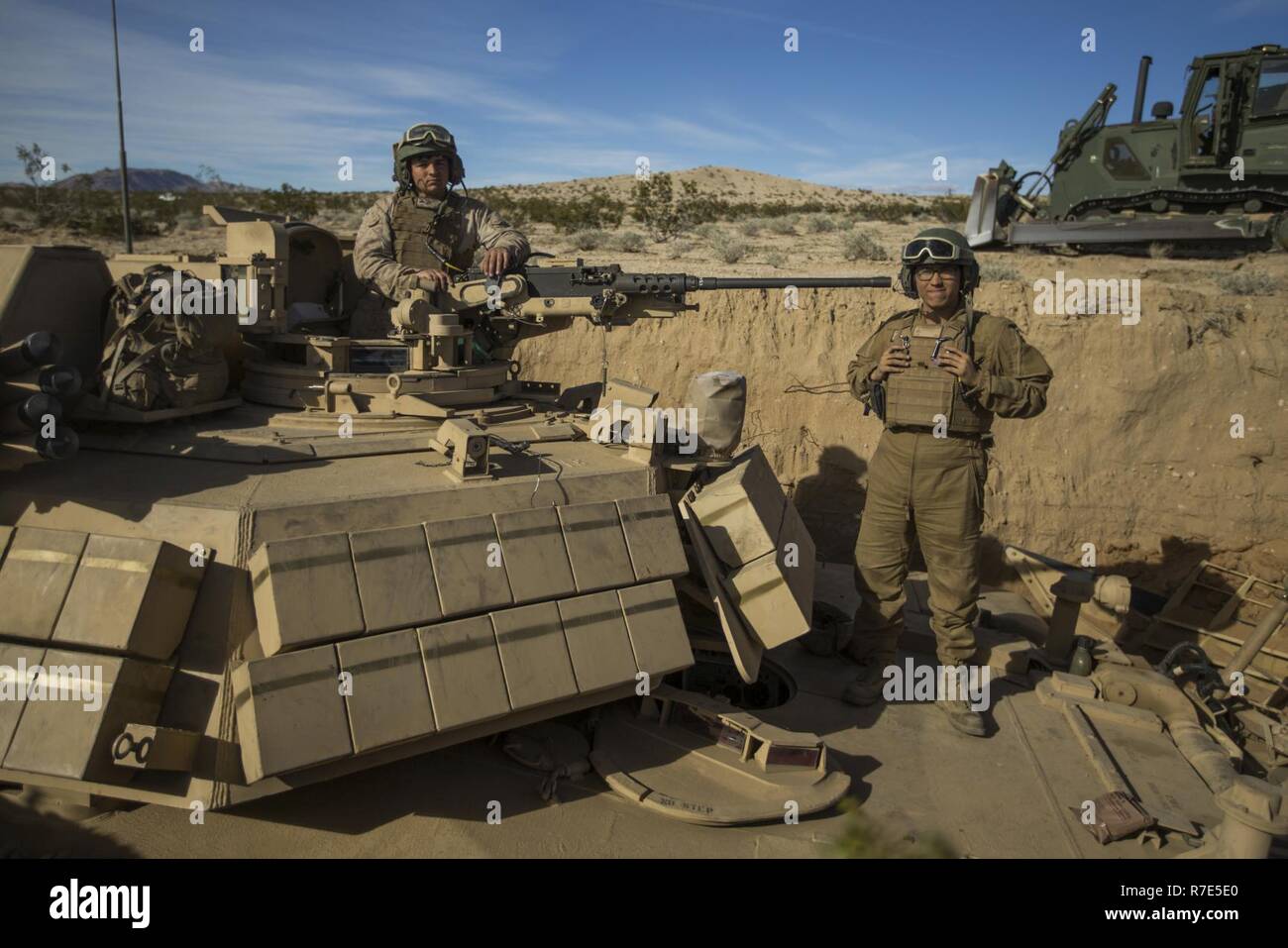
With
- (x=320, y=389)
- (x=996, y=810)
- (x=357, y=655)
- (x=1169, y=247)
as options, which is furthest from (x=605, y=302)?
(x=1169, y=247)

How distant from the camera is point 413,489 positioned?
432 centimetres

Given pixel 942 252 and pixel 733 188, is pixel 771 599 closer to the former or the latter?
pixel 942 252

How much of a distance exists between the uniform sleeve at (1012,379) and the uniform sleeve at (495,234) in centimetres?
326

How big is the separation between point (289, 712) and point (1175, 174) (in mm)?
17382

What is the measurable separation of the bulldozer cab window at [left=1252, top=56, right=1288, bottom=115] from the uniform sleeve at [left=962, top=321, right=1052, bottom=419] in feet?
43.9

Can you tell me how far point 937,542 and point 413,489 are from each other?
341 centimetres

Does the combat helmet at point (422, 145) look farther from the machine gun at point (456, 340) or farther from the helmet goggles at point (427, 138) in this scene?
the machine gun at point (456, 340)

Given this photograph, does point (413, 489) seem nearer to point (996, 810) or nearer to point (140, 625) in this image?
point (140, 625)

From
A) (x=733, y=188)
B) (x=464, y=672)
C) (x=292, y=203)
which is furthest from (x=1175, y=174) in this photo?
(x=733, y=188)

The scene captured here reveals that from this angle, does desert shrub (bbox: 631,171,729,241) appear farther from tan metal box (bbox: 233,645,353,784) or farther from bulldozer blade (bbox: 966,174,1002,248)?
tan metal box (bbox: 233,645,353,784)

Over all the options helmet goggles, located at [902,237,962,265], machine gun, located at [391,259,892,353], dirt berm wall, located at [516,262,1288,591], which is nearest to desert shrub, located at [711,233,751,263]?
dirt berm wall, located at [516,262,1288,591]

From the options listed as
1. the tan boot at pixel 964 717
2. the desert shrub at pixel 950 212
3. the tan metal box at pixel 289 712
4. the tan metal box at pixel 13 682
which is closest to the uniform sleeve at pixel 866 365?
the tan boot at pixel 964 717

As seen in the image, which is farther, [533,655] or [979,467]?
[979,467]

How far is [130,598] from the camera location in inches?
146
